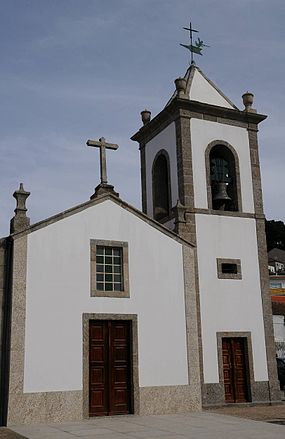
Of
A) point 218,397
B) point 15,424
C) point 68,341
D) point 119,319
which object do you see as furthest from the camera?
point 218,397

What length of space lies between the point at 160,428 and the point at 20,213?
19.1 ft

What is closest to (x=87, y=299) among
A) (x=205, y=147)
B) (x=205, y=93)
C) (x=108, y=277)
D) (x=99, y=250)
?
(x=108, y=277)

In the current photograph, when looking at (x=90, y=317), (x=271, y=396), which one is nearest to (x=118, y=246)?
(x=90, y=317)

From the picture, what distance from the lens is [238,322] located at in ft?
48.9

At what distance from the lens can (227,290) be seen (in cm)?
1502

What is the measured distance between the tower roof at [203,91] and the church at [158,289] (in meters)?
0.05

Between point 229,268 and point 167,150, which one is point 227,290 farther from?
point 167,150

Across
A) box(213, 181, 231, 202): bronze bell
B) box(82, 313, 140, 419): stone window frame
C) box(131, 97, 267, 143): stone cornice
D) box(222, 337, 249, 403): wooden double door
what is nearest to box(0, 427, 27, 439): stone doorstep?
box(82, 313, 140, 419): stone window frame

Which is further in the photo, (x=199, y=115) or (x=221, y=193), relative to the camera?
(x=199, y=115)

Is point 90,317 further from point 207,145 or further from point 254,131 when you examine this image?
point 254,131

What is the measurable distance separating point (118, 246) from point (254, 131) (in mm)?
6607

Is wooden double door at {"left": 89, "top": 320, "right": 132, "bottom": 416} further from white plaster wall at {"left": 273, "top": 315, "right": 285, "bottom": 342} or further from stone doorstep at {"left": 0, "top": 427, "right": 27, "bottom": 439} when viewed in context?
white plaster wall at {"left": 273, "top": 315, "right": 285, "bottom": 342}

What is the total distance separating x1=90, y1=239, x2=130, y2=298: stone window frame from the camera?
1262 cm

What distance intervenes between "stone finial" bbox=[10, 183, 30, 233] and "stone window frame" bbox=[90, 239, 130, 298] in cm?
165
